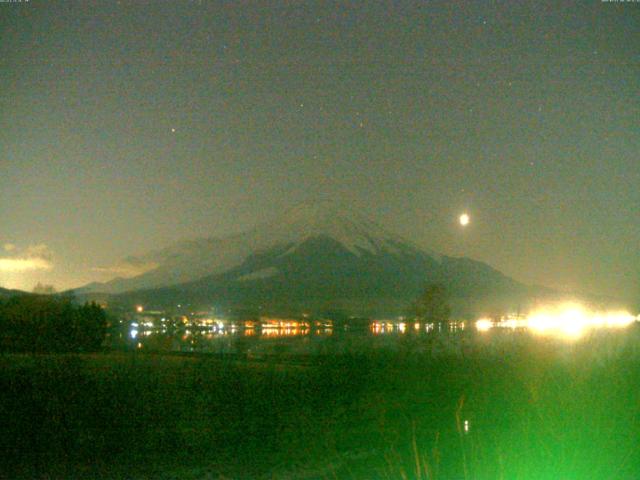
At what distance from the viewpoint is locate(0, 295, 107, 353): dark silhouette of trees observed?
3794cm

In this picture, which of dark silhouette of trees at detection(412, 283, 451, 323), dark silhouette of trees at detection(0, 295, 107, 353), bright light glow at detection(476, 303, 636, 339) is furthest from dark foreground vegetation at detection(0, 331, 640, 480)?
dark silhouette of trees at detection(412, 283, 451, 323)

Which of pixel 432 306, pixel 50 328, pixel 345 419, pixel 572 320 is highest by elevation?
pixel 432 306

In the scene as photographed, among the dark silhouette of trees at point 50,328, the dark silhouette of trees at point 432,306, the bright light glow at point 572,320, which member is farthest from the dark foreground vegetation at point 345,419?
the dark silhouette of trees at point 432,306

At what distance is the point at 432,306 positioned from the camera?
2215 inches

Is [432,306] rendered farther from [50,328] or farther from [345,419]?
[345,419]

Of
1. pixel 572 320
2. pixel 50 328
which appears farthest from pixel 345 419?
pixel 572 320

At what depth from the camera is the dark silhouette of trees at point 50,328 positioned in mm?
37938

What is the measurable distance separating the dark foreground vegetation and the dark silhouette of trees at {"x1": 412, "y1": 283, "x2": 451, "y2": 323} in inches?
1274

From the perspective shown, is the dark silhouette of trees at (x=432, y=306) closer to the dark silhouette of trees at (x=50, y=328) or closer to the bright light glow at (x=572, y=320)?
the bright light glow at (x=572, y=320)

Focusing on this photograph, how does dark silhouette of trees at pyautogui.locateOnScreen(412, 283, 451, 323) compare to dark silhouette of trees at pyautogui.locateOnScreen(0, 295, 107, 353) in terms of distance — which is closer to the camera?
dark silhouette of trees at pyautogui.locateOnScreen(0, 295, 107, 353)

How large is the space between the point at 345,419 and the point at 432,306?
40.1 metres

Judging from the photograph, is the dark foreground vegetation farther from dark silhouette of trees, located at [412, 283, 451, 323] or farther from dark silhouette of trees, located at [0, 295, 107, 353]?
dark silhouette of trees, located at [412, 283, 451, 323]

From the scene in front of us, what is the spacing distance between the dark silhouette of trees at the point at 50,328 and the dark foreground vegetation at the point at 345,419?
53.8 feet

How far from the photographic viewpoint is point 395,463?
12445 mm
